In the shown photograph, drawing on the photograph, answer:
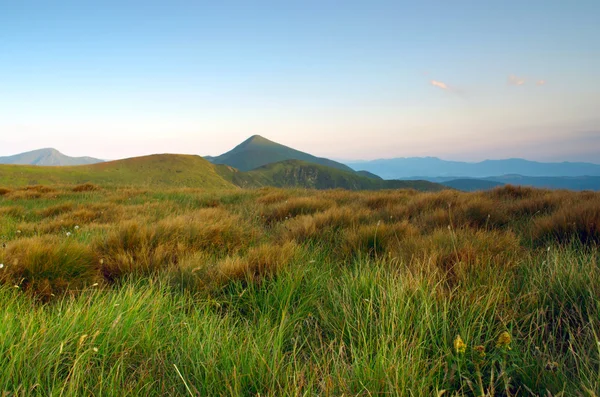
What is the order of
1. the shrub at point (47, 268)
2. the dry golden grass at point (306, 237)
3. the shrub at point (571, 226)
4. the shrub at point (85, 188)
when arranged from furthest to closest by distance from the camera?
the shrub at point (85, 188), the shrub at point (571, 226), the dry golden grass at point (306, 237), the shrub at point (47, 268)

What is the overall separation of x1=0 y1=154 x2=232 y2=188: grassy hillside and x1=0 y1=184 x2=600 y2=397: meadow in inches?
3512

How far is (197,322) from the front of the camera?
1972 mm

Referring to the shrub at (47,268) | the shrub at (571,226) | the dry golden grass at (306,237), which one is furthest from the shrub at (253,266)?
the shrub at (571,226)

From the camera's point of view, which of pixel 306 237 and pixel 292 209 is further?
pixel 292 209

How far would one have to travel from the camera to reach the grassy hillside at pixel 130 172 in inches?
3842

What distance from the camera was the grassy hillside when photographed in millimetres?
97594

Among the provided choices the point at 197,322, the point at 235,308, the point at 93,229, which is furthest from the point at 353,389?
the point at 93,229

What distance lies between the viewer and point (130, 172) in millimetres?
135125

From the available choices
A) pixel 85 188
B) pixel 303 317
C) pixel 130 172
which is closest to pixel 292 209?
pixel 303 317

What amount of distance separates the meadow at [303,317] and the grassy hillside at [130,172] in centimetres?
8920

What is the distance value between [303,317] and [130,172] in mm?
151894

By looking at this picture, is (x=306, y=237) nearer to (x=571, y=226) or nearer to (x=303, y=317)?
(x=303, y=317)

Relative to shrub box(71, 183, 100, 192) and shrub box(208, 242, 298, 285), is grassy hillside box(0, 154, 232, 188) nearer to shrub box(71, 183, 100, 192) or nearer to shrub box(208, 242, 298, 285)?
shrub box(71, 183, 100, 192)

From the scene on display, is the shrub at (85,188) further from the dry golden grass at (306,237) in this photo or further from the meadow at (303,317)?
the meadow at (303,317)
